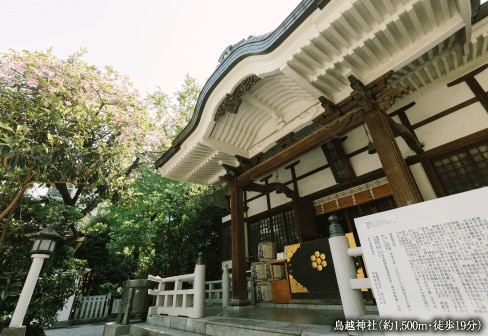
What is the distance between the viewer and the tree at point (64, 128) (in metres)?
6.49

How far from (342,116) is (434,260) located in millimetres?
3443

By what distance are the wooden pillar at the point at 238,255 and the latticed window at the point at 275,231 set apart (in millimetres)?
2369

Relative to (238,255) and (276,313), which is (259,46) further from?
(276,313)

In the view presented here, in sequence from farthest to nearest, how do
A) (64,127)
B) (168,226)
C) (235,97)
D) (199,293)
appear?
(168,226) < (64,127) < (235,97) < (199,293)

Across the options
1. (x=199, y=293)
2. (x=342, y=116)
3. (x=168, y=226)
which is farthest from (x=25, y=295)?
(x=342, y=116)

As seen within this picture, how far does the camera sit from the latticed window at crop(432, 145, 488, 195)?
16.0ft

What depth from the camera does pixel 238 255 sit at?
6.00 meters

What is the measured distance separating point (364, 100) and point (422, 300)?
3.54 metres

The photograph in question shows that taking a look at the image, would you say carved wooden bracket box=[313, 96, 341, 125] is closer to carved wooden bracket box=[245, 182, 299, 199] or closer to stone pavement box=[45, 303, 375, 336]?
carved wooden bracket box=[245, 182, 299, 199]

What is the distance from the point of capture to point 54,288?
23.0ft

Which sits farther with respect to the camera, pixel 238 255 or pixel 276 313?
pixel 238 255

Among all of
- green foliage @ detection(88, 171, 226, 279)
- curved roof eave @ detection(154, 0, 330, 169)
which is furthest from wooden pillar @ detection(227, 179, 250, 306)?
green foliage @ detection(88, 171, 226, 279)

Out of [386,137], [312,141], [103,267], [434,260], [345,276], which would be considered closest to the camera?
[434,260]

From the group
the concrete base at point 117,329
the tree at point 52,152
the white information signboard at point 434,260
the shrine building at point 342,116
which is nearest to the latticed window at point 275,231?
the shrine building at point 342,116
